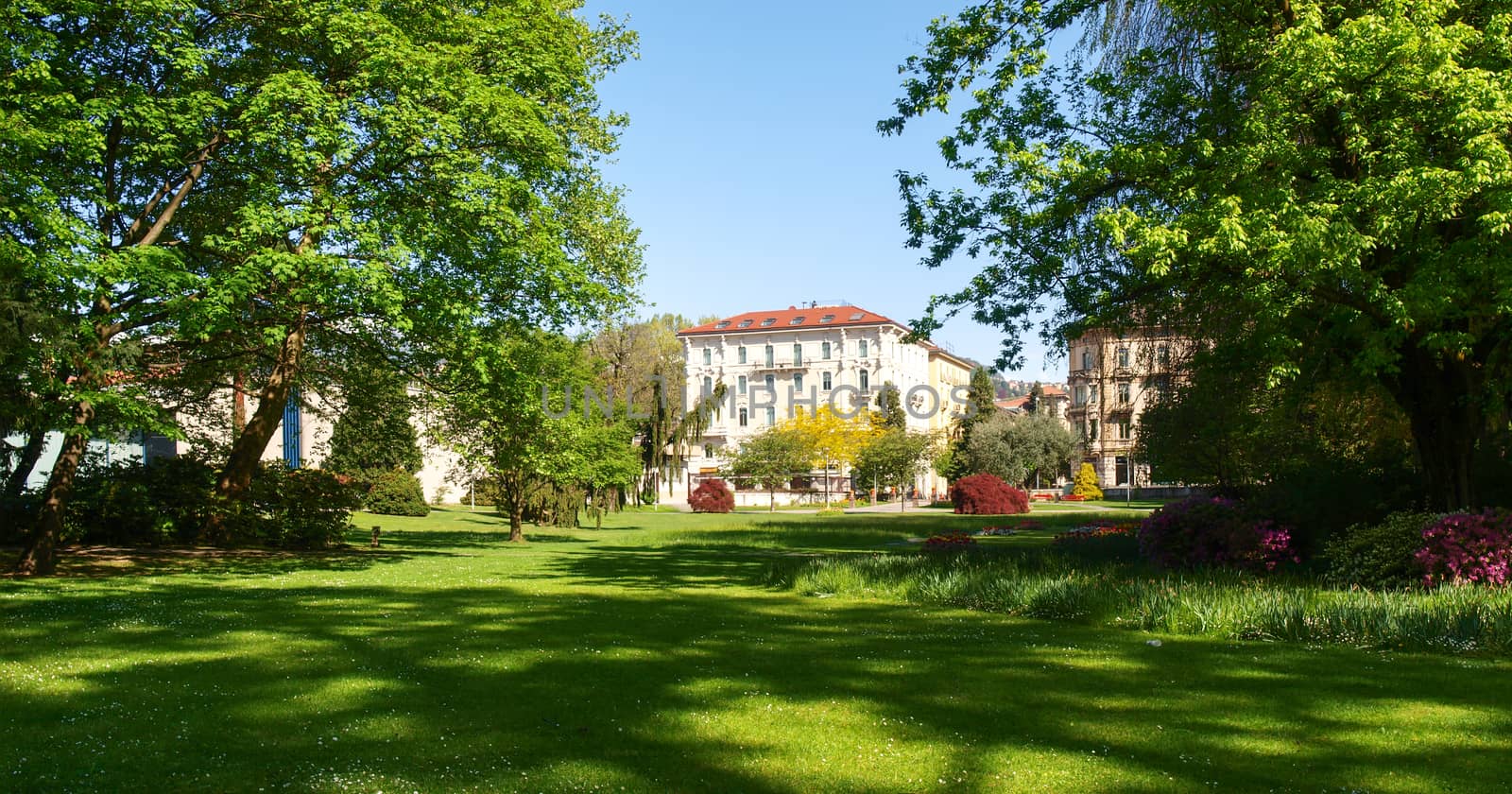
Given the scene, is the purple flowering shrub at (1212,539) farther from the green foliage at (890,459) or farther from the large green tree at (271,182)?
the green foliage at (890,459)

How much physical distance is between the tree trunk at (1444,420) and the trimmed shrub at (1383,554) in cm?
83

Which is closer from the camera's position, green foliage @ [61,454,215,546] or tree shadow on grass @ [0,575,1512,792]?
tree shadow on grass @ [0,575,1512,792]

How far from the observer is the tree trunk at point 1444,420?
14203 mm

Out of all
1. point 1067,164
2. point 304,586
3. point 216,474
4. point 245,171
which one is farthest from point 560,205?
point 1067,164

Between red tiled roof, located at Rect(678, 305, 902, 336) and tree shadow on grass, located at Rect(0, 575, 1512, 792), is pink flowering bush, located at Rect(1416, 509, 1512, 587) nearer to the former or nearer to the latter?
tree shadow on grass, located at Rect(0, 575, 1512, 792)

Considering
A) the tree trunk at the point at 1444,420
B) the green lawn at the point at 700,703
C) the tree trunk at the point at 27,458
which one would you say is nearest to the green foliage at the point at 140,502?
the tree trunk at the point at 27,458

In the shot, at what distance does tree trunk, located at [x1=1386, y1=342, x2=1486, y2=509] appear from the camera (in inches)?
559

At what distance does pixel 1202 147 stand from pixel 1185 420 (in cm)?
1304

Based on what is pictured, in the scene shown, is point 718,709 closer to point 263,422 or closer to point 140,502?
→ point 263,422

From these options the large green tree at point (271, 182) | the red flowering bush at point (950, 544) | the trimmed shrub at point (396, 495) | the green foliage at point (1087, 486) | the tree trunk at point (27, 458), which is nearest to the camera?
the large green tree at point (271, 182)

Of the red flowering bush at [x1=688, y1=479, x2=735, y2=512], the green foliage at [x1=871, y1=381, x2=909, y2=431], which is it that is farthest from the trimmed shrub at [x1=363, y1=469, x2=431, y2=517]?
the green foliage at [x1=871, y1=381, x2=909, y2=431]

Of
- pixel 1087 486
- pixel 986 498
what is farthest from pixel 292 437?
pixel 1087 486

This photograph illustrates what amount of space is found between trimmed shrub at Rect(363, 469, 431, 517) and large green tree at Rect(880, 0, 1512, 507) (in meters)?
35.1

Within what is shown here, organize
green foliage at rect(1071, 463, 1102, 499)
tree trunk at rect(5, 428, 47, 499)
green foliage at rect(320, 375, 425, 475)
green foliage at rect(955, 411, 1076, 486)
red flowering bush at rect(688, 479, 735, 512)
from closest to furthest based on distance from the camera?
tree trunk at rect(5, 428, 47, 499)
green foliage at rect(320, 375, 425, 475)
red flowering bush at rect(688, 479, 735, 512)
green foliage at rect(955, 411, 1076, 486)
green foliage at rect(1071, 463, 1102, 499)
